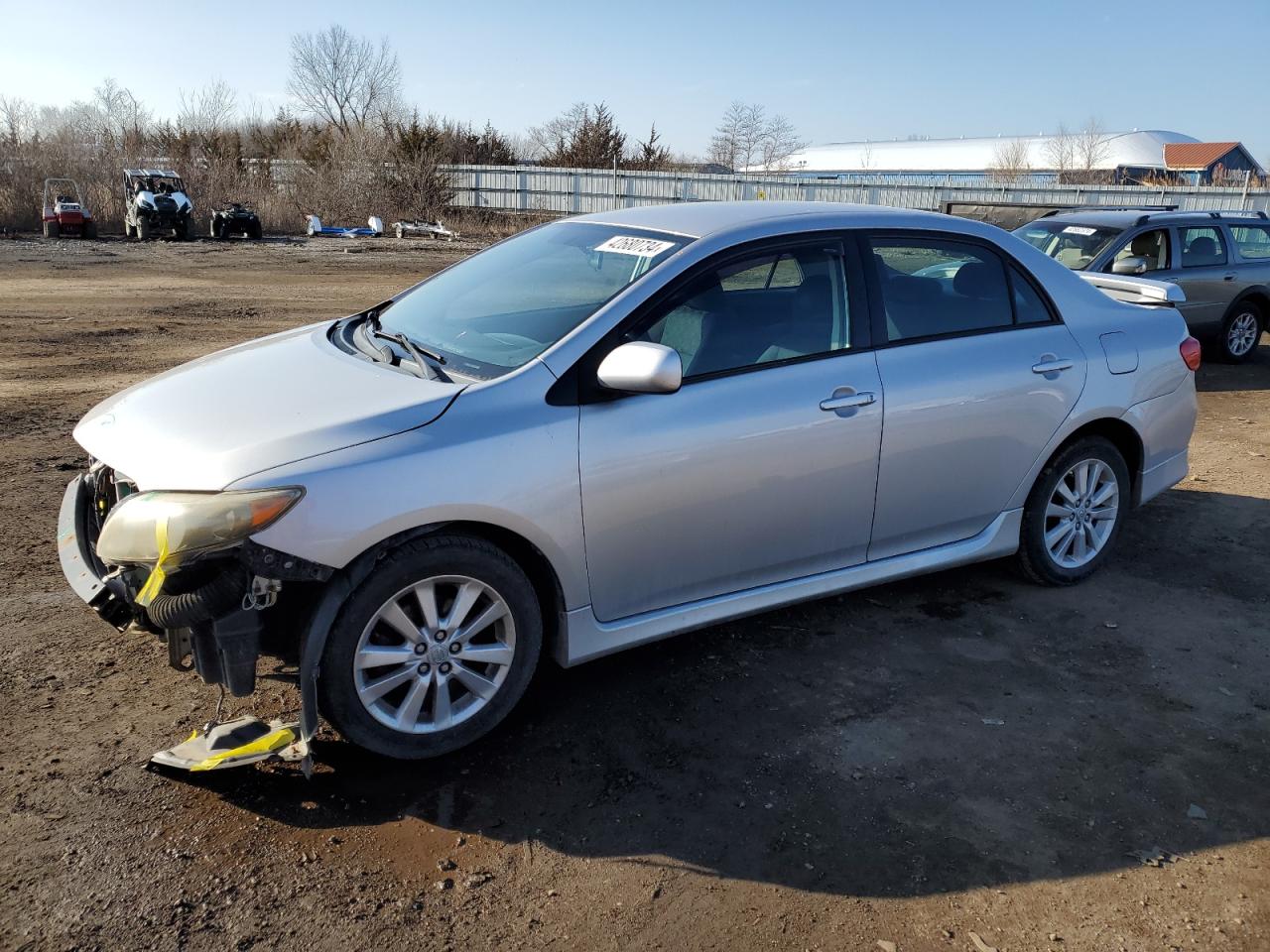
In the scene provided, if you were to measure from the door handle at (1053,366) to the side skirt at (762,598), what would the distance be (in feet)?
2.17

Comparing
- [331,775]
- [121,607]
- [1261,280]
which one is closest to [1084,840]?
[331,775]

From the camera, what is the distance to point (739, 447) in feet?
12.0

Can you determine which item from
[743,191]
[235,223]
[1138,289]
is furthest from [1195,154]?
[1138,289]

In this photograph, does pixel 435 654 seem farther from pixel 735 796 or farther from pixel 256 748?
pixel 735 796

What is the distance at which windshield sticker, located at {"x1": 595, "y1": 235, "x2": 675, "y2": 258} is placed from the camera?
387 cm

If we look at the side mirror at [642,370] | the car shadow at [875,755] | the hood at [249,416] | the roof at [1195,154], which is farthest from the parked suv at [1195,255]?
the roof at [1195,154]

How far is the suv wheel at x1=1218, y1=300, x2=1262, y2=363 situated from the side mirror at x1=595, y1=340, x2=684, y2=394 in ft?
34.3

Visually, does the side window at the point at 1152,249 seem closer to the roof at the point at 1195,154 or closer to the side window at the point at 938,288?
the side window at the point at 938,288

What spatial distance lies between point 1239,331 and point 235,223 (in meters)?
25.6

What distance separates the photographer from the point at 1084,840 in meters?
3.06

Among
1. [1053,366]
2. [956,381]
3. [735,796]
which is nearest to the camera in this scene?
[735,796]

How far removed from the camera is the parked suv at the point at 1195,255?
33.6 ft

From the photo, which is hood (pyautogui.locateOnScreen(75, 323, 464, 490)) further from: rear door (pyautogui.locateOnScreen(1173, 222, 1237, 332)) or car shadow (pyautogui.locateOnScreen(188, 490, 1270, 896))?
rear door (pyautogui.locateOnScreen(1173, 222, 1237, 332))

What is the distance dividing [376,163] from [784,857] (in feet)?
118
